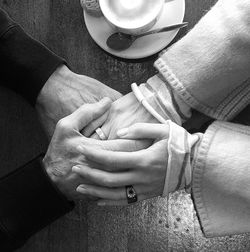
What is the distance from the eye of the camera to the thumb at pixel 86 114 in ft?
2.48

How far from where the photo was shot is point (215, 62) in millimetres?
703

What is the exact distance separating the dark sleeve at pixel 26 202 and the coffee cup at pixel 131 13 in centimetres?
30

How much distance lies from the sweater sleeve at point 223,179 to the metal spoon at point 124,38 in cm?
19

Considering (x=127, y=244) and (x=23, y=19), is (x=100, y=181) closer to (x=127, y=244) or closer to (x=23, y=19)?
(x=127, y=244)

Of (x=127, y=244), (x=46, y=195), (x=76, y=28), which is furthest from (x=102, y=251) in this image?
(x=76, y=28)

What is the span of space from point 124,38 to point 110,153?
0.71 feet

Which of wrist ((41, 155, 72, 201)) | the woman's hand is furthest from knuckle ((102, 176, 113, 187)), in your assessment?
wrist ((41, 155, 72, 201))

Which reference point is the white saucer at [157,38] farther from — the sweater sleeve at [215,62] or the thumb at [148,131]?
the thumb at [148,131]

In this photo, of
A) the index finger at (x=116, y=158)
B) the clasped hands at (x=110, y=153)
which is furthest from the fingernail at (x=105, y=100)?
the index finger at (x=116, y=158)

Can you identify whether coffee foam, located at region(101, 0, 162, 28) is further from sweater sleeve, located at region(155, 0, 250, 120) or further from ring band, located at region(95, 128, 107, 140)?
ring band, located at region(95, 128, 107, 140)

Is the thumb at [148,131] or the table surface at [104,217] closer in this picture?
the thumb at [148,131]

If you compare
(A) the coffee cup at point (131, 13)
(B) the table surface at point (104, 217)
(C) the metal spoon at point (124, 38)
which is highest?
(A) the coffee cup at point (131, 13)

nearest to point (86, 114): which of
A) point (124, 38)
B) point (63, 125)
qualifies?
point (63, 125)

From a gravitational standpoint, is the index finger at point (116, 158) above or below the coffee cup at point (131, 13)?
below
